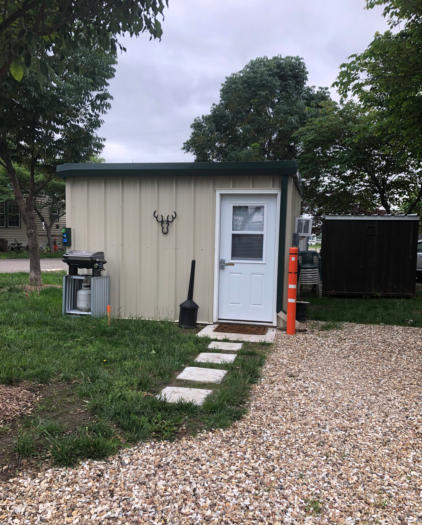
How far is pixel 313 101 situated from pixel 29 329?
17626mm

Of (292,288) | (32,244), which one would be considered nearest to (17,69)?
(292,288)

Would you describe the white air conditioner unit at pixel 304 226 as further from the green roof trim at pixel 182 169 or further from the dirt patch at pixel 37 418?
the dirt patch at pixel 37 418

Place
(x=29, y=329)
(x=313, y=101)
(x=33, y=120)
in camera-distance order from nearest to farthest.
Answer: (x=29, y=329) → (x=33, y=120) → (x=313, y=101)

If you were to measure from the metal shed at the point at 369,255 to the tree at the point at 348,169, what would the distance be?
15.5ft

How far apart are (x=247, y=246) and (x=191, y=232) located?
0.86m

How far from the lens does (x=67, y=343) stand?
448 centimetres

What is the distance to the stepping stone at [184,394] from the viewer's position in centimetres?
306

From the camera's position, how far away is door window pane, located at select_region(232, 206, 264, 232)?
5746 millimetres

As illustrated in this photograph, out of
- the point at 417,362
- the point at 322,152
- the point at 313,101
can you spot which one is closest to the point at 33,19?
the point at 417,362

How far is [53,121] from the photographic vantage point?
846 cm

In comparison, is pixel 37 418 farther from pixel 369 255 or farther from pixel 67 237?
pixel 369 255

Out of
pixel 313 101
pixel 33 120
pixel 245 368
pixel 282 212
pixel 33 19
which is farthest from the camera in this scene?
pixel 313 101

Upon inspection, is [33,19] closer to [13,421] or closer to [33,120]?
[13,421]

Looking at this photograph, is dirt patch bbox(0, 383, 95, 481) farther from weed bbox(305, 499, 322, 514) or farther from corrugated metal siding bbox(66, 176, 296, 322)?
corrugated metal siding bbox(66, 176, 296, 322)
